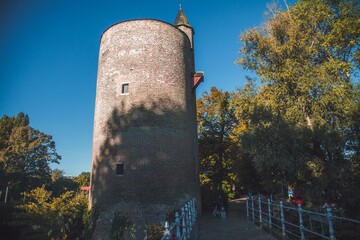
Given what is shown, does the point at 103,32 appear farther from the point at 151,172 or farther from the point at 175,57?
the point at 151,172

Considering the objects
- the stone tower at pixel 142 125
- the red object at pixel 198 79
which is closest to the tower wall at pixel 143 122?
the stone tower at pixel 142 125

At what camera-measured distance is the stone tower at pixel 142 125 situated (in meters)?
12.4

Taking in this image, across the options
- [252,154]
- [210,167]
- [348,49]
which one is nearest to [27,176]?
[210,167]

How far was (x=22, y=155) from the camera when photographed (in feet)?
114

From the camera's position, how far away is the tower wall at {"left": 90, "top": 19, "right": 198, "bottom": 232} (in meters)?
12.6

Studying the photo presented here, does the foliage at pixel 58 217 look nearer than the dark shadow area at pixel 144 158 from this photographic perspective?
Yes

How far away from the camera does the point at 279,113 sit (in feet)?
43.2

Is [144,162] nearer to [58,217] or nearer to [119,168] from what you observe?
[119,168]

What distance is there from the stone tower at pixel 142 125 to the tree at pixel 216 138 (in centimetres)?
883

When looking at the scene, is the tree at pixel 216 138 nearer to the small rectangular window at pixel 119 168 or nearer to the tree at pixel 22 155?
the small rectangular window at pixel 119 168

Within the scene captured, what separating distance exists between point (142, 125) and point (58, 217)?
587cm

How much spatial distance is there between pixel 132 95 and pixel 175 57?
386 centimetres

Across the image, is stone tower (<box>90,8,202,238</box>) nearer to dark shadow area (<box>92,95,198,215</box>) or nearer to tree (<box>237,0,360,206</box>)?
dark shadow area (<box>92,95,198,215</box>)

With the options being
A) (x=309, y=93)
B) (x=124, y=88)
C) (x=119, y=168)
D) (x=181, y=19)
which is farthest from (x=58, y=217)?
(x=181, y=19)
